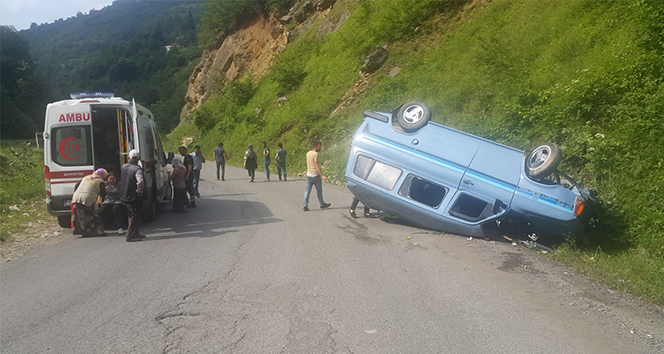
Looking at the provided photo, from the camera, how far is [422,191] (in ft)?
32.7

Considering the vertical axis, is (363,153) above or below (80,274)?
above

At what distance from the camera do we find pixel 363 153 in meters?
10.2

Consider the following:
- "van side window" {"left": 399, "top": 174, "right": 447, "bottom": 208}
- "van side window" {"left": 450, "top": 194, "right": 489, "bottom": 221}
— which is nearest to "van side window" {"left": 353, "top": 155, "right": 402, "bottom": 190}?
"van side window" {"left": 399, "top": 174, "right": 447, "bottom": 208}

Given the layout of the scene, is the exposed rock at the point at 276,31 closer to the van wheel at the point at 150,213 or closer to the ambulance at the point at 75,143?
the ambulance at the point at 75,143

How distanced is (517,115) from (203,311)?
11077 mm

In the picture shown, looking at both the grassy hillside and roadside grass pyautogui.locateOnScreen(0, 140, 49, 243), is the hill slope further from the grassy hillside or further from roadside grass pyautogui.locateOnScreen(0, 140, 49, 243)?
the grassy hillside

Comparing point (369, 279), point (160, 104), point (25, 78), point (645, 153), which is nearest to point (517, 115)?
point (645, 153)

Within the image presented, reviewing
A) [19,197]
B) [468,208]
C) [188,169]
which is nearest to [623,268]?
[468,208]

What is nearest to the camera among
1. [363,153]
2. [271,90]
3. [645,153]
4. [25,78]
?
[645,153]

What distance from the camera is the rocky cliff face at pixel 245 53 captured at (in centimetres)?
4662

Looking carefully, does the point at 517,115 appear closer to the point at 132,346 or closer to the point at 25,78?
the point at 132,346

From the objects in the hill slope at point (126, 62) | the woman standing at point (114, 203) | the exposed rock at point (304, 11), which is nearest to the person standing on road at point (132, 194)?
the woman standing at point (114, 203)

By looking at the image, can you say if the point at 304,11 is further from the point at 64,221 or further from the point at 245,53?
the point at 64,221

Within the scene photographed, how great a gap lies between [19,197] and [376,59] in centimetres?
1782
